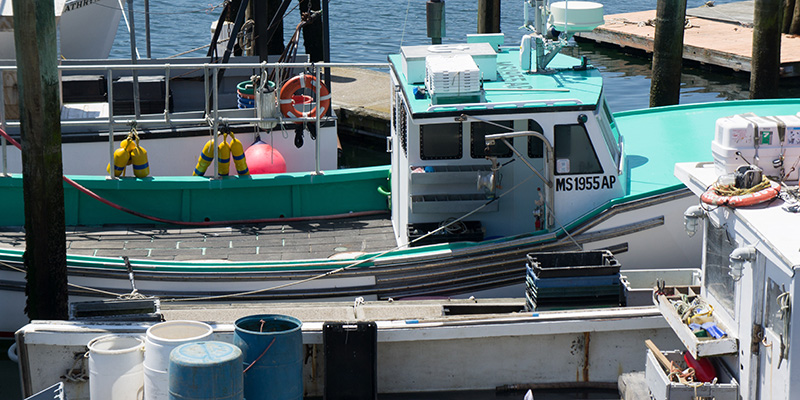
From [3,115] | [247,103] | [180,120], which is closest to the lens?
[3,115]

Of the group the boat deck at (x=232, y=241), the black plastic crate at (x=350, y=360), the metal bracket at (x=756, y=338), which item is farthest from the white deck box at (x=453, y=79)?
the metal bracket at (x=756, y=338)

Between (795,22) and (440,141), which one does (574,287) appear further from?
(795,22)

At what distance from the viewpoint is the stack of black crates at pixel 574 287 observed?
7078 mm

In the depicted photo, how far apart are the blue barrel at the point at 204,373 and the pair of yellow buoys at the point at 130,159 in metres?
Result: 3.71

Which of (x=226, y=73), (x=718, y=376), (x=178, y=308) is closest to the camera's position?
(x=718, y=376)

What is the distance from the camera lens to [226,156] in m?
9.23

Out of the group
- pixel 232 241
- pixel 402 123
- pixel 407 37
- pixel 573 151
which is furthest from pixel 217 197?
pixel 407 37

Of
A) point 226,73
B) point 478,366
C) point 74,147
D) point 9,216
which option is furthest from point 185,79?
point 478,366

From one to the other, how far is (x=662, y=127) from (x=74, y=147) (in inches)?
248

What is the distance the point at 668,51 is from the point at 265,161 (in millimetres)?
6554

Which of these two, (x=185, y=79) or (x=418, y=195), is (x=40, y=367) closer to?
(x=418, y=195)

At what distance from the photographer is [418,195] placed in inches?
312

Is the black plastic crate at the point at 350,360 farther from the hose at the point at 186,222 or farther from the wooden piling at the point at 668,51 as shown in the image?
the wooden piling at the point at 668,51

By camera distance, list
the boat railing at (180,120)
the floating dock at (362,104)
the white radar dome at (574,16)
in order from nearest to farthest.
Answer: the white radar dome at (574,16) → the boat railing at (180,120) → the floating dock at (362,104)
